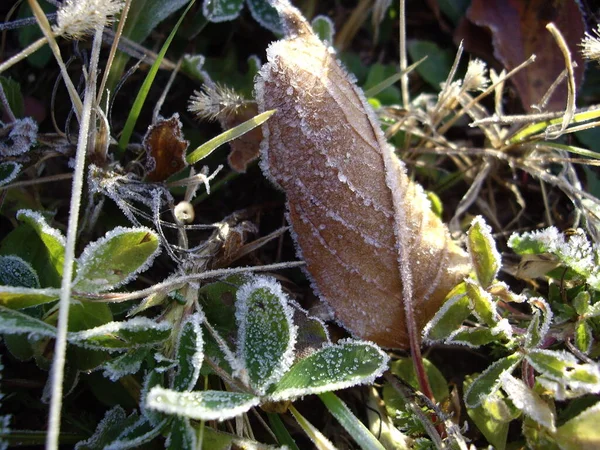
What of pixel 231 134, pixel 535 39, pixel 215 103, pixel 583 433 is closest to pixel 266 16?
pixel 215 103

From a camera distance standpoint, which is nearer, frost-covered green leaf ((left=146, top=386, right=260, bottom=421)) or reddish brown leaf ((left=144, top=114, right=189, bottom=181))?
frost-covered green leaf ((left=146, top=386, right=260, bottom=421))

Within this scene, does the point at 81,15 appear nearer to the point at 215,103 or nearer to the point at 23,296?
the point at 215,103

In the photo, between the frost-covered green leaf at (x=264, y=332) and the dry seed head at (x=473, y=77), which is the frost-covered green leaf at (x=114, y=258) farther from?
the dry seed head at (x=473, y=77)

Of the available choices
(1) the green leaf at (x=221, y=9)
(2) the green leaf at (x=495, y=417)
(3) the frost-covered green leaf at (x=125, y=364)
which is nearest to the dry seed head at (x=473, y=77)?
(1) the green leaf at (x=221, y=9)

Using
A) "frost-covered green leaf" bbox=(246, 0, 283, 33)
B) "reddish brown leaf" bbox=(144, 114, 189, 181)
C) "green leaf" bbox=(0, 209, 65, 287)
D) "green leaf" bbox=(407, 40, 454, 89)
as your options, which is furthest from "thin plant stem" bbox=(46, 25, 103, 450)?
"green leaf" bbox=(407, 40, 454, 89)

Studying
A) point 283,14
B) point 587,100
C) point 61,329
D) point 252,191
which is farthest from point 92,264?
point 587,100

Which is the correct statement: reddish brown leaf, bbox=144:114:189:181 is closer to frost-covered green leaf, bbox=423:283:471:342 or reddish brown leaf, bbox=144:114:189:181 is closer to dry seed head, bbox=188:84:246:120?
dry seed head, bbox=188:84:246:120
